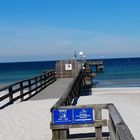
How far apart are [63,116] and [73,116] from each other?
20 centimetres

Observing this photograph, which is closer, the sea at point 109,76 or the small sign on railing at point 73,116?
the small sign on railing at point 73,116

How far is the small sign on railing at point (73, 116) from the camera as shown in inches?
294

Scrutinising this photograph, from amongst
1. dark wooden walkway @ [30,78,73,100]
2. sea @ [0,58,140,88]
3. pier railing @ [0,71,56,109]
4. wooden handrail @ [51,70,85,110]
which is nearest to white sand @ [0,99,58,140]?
pier railing @ [0,71,56,109]

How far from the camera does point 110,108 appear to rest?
283 inches

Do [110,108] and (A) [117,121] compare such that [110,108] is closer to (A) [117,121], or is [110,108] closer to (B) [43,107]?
(A) [117,121]

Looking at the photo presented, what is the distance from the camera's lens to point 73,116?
24.9ft

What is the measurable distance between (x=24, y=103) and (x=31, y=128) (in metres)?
5.86

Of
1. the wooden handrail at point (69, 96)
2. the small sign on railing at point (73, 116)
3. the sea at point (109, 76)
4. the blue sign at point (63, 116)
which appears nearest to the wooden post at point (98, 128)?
the small sign on railing at point (73, 116)

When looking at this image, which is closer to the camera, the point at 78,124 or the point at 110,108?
the point at 110,108

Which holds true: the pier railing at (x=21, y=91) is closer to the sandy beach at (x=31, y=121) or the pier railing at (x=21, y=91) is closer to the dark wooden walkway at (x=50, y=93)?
the dark wooden walkway at (x=50, y=93)

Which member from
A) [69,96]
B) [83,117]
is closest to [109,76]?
[69,96]

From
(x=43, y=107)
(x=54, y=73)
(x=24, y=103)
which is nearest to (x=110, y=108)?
(x=43, y=107)

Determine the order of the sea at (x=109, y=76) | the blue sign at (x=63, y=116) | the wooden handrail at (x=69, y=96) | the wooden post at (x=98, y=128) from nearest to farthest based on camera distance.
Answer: the blue sign at (x=63, y=116) → the wooden post at (x=98, y=128) → the wooden handrail at (x=69, y=96) → the sea at (x=109, y=76)

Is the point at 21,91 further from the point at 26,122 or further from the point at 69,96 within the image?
the point at 26,122
